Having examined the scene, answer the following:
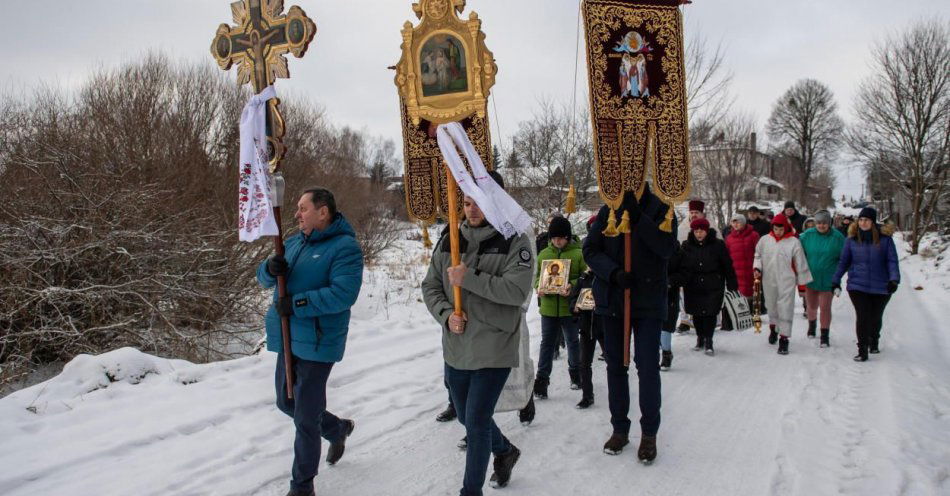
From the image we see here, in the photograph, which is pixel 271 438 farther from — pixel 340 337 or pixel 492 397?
pixel 492 397

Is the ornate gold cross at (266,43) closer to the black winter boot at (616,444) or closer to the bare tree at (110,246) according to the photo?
the black winter boot at (616,444)

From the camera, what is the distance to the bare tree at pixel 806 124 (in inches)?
1960

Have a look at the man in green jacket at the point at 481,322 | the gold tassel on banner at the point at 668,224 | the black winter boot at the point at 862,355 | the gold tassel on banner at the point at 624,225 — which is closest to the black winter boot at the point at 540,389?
the gold tassel on banner at the point at 624,225

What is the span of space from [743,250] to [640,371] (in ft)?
20.7

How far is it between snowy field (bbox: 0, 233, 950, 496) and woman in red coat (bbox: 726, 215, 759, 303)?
89.1 inches

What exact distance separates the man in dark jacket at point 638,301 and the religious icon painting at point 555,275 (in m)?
1.36

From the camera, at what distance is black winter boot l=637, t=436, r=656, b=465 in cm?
460

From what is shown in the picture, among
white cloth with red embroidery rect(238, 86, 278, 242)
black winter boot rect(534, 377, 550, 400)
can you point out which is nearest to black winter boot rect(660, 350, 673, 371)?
black winter boot rect(534, 377, 550, 400)

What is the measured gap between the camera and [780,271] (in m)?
9.06

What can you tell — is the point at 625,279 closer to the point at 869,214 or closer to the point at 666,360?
the point at 666,360

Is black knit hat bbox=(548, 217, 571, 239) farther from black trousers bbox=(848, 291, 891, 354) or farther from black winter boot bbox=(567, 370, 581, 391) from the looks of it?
black trousers bbox=(848, 291, 891, 354)

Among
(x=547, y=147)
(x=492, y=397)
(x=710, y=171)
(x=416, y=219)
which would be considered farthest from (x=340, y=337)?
(x=710, y=171)

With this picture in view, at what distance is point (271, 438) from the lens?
5238mm

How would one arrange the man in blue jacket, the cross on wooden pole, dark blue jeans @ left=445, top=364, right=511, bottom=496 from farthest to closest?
the cross on wooden pole < the man in blue jacket < dark blue jeans @ left=445, top=364, right=511, bottom=496
